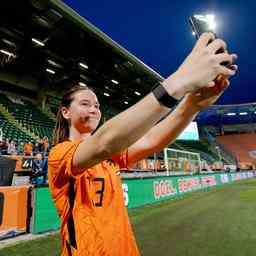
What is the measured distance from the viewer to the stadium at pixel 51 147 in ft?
15.0

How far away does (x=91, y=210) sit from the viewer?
129 cm

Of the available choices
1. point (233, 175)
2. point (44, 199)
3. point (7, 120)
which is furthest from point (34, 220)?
point (233, 175)

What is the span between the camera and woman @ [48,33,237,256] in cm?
88

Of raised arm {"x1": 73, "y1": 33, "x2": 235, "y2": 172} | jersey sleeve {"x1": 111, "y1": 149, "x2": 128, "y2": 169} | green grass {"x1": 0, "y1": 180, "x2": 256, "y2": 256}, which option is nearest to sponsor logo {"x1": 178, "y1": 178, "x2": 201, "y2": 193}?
green grass {"x1": 0, "y1": 180, "x2": 256, "y2": 256}

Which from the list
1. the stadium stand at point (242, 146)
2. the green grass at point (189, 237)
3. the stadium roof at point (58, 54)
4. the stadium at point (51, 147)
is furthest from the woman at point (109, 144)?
the stadium stand at point (242, 146)

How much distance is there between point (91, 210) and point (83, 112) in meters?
0.56

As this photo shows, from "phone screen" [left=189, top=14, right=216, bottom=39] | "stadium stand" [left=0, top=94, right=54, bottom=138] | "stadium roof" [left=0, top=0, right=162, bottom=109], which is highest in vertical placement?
"stadium roof" [left=0, top=0, right=162, bottom=109]

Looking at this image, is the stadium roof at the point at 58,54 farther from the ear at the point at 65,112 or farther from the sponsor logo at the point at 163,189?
the ear at the point at 65,112

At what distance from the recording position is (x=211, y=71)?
867mm

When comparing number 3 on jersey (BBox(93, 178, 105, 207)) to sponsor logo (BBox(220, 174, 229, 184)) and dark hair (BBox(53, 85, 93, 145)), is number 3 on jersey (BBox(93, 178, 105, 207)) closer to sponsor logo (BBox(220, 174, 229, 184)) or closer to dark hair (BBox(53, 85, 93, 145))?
dark hair (BBox(53, 85, 93, 145))

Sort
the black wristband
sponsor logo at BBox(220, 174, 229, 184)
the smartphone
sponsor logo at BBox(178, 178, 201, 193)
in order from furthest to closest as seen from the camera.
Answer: sponsor logo at BBox(220, 174, 229, 184) → sponsor logo at BBox(178, 178, 201, 193) → the smartphone → the black wristband

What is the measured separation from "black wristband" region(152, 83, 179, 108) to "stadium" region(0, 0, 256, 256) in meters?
0.10

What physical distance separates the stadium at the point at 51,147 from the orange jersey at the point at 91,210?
0.45m

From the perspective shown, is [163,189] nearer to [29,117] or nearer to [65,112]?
[65,112]
